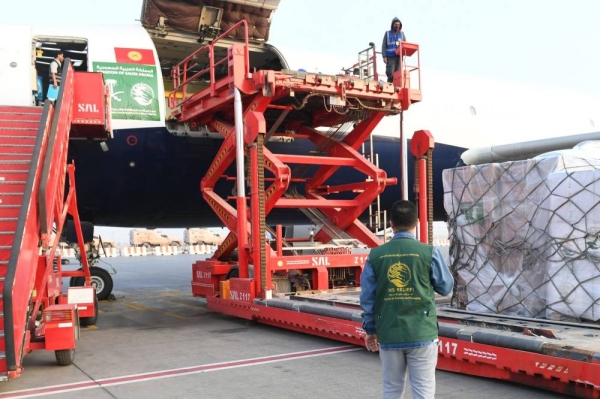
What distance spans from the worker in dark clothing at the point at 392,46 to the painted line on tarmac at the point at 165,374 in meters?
5.16

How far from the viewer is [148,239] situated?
42.1m

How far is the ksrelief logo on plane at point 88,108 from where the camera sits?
29.2 feet

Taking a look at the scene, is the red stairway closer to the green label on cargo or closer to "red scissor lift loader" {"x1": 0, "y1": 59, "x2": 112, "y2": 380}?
"red scissor lift loader" {"x1": 0, "y1": 59, "x2": 112, "y2": 380}

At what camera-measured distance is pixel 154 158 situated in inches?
430

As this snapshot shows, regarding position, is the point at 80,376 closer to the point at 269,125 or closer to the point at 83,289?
the point at 83,289

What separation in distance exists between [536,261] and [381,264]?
9.99 feet

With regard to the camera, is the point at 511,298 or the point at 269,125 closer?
the point at 511,298

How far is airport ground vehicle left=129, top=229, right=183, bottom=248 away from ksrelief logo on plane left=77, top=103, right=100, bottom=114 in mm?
33783

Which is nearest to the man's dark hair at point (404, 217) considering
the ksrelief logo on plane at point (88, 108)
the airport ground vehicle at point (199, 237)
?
the ksrelief logo on plane at point (88, 108)

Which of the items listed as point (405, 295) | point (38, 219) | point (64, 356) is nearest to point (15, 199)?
point (38, 219)

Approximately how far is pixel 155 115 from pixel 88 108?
5.69 ft

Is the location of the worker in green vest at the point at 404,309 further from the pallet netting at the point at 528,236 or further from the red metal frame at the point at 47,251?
the red metal frame at the point at 47,251

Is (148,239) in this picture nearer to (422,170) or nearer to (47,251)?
(422,170)

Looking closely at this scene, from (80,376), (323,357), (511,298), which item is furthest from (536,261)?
(80,376)
